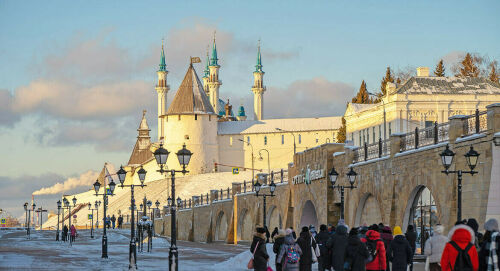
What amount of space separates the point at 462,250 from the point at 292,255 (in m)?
5.88

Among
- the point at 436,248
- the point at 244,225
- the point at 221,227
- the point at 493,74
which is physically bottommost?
the point at 221,227

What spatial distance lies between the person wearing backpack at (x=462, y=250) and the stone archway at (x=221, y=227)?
170 ft

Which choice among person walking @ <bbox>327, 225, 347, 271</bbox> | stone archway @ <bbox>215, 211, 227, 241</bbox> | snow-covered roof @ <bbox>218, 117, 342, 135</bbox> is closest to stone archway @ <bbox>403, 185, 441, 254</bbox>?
person walking @ <bbox>327, 225, 347, 271</bbox>

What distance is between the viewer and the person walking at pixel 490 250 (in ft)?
36.3

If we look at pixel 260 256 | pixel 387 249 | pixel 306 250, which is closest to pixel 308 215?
pixel 306 250

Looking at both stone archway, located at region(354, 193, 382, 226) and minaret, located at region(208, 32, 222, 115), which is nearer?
stone archway, located at region(354, 193, 382, 226)

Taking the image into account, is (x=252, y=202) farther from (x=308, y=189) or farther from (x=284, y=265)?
(x=284, y=265)

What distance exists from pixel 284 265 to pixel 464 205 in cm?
1110

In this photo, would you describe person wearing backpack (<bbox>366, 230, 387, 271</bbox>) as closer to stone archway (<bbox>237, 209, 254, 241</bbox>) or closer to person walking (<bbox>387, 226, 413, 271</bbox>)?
person walking (<bbox>387, 226, 413, 271</bbox>)

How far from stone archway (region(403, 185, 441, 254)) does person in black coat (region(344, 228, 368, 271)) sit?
46.3 ft

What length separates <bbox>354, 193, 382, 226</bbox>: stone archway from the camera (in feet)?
115

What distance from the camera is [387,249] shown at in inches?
686

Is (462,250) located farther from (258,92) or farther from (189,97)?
(258,92)

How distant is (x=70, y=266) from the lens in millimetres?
28094
